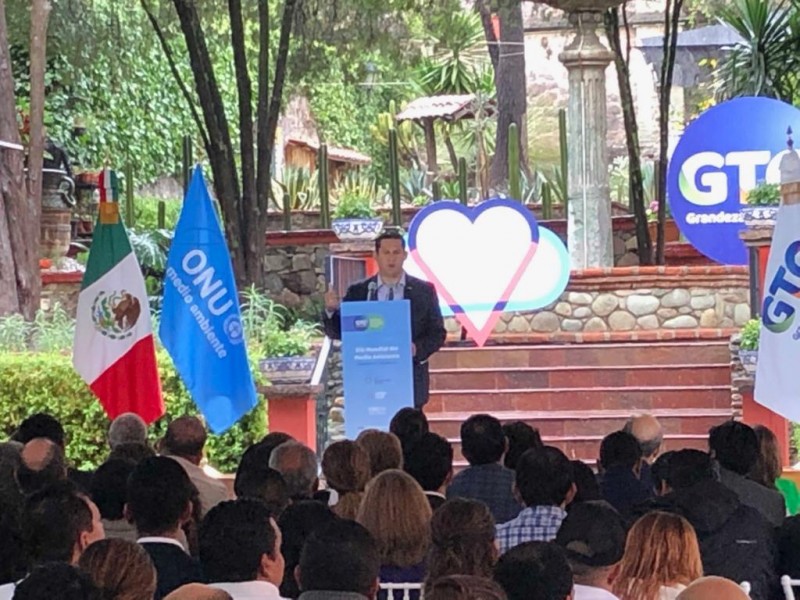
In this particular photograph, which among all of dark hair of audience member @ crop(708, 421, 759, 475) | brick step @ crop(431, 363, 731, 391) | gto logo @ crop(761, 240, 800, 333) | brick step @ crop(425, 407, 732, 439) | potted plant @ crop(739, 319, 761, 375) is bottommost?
brick step @ crop(425, 407, 732, 439)

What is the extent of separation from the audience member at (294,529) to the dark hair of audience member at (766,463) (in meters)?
1.71

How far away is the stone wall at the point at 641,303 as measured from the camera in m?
12.5

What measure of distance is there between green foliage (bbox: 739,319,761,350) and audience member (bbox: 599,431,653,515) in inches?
162

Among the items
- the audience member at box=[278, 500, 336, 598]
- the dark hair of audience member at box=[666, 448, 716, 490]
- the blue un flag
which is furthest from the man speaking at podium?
the audience member at box=[278, 500, 336, 598]

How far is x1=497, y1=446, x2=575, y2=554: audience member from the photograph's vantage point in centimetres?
487

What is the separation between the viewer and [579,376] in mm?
11711

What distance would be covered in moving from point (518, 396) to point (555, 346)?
2.02 ft

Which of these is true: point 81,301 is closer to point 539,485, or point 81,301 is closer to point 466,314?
point 539,485

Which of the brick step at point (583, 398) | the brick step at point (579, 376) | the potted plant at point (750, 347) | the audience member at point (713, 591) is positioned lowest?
the brick step at point (583, 398)

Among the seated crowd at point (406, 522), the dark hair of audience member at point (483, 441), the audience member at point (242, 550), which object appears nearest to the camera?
the seated crowd at point (406, 522)

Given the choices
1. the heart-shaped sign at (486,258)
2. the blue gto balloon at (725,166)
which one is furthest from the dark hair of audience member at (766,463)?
A: the blue gto balloon at (725,166)

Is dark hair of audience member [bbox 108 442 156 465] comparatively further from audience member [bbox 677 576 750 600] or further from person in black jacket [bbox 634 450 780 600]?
audience member [bbox 677 576 750 600]

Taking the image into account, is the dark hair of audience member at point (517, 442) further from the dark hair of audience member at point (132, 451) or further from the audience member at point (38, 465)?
the audience member at point (38, 465)

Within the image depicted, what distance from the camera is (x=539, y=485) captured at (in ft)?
16.3
